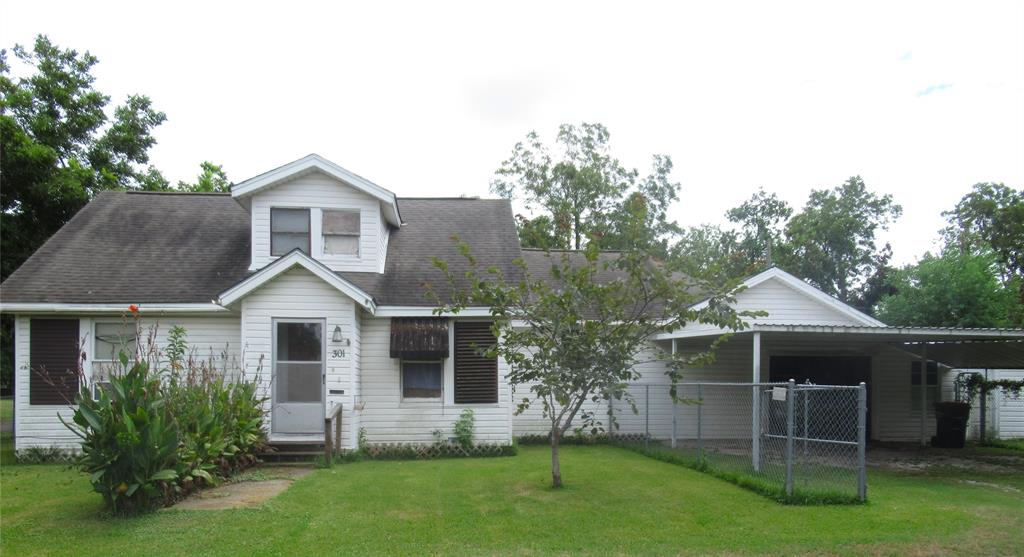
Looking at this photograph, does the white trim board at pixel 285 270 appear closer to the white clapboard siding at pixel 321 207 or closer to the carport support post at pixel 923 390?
the white clapboard siding at pixel 321 207

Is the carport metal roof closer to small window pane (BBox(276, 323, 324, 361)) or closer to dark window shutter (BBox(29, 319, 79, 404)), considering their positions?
small window pane (BBox(276, 323, 324, 361))

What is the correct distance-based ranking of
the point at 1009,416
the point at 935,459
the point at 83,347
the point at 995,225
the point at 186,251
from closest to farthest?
the point at 83,347 → the point at 935,459 → the point at 186,251 → the point at 1009,416 → the point at 995,225

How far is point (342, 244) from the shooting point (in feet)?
49.9

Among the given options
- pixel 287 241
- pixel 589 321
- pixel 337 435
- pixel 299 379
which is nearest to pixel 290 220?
pixel 287 241

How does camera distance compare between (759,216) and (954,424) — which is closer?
(954,424)

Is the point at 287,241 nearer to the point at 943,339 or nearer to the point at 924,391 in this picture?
the point at 943,339

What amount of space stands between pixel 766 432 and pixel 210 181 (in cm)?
2422

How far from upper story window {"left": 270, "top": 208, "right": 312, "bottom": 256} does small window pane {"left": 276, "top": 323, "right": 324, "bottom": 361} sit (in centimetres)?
206

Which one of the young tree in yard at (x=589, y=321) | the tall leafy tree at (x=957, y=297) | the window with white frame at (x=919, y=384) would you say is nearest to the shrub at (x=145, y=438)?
the young tree in yard at (x=589, y=321)

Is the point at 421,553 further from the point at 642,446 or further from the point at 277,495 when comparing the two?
the point at 642,446

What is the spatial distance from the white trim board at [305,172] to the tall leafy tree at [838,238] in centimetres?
2993

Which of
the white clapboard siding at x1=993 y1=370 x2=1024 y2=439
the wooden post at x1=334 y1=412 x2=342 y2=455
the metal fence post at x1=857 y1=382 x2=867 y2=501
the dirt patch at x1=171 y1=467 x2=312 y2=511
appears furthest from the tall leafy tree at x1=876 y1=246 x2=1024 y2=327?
the dirt patch at x1=171 y1=467 x2=312 y2=511

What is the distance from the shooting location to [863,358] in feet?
61.4

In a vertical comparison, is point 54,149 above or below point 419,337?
above
